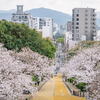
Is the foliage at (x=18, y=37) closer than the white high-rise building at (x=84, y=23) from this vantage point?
Yes

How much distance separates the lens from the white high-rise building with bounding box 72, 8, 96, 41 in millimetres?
127438

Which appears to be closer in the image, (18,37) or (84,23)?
(18,37)

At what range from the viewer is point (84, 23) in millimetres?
127312

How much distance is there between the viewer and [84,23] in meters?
127

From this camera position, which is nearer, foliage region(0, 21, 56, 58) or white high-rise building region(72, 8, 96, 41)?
foliage region(0, 21, 56, 58)

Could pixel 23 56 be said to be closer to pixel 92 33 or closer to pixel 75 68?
pixel 75 68

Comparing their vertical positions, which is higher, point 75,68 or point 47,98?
point 75,68

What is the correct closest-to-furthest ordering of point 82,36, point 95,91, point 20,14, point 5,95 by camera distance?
1. point 95,91
2. point 5,95
3. point 82,36
4. point 20,14

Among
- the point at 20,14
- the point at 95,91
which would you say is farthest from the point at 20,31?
the point at 20,14

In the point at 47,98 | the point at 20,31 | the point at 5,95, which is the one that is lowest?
the point at 47,98

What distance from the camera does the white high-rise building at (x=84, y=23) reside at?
127438 mm

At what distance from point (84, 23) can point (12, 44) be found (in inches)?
3147

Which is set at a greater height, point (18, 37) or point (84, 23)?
point (84, 23)

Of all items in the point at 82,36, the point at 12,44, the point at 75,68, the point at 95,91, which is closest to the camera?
the point at 95,91
